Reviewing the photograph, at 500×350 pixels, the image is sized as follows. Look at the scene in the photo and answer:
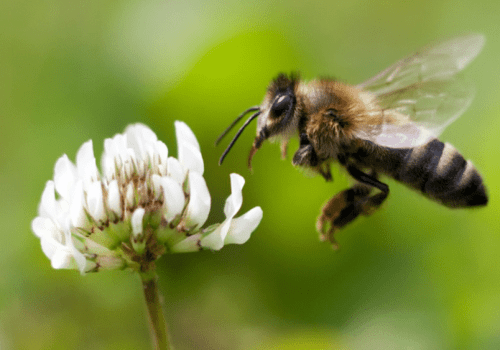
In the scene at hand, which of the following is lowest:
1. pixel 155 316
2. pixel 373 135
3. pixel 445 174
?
pixel 155 316

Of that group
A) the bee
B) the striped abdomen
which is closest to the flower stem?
the bee

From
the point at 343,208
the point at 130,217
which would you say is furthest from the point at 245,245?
the point at 130,217

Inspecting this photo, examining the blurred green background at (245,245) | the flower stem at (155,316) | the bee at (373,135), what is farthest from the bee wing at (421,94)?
the blurred green background at (245,245)

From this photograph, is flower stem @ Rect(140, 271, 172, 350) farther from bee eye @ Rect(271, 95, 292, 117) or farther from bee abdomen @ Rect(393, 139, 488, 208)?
bee abdomen @ Rect(393, 139, 488, 208)

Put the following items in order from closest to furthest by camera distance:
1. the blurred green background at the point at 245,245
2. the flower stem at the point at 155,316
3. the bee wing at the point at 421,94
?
1. the flower stem at the point at 155,316
2. the bee wing at the point at 421,94
3. the blurred green background at the point at 245,245

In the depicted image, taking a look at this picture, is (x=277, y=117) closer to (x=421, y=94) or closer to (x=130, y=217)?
(x=421, y=94)

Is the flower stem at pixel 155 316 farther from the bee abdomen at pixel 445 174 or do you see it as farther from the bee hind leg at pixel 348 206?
the bee abdomen at pixel 445 174

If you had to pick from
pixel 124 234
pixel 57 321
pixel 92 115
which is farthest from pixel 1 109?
pixel 124 234
